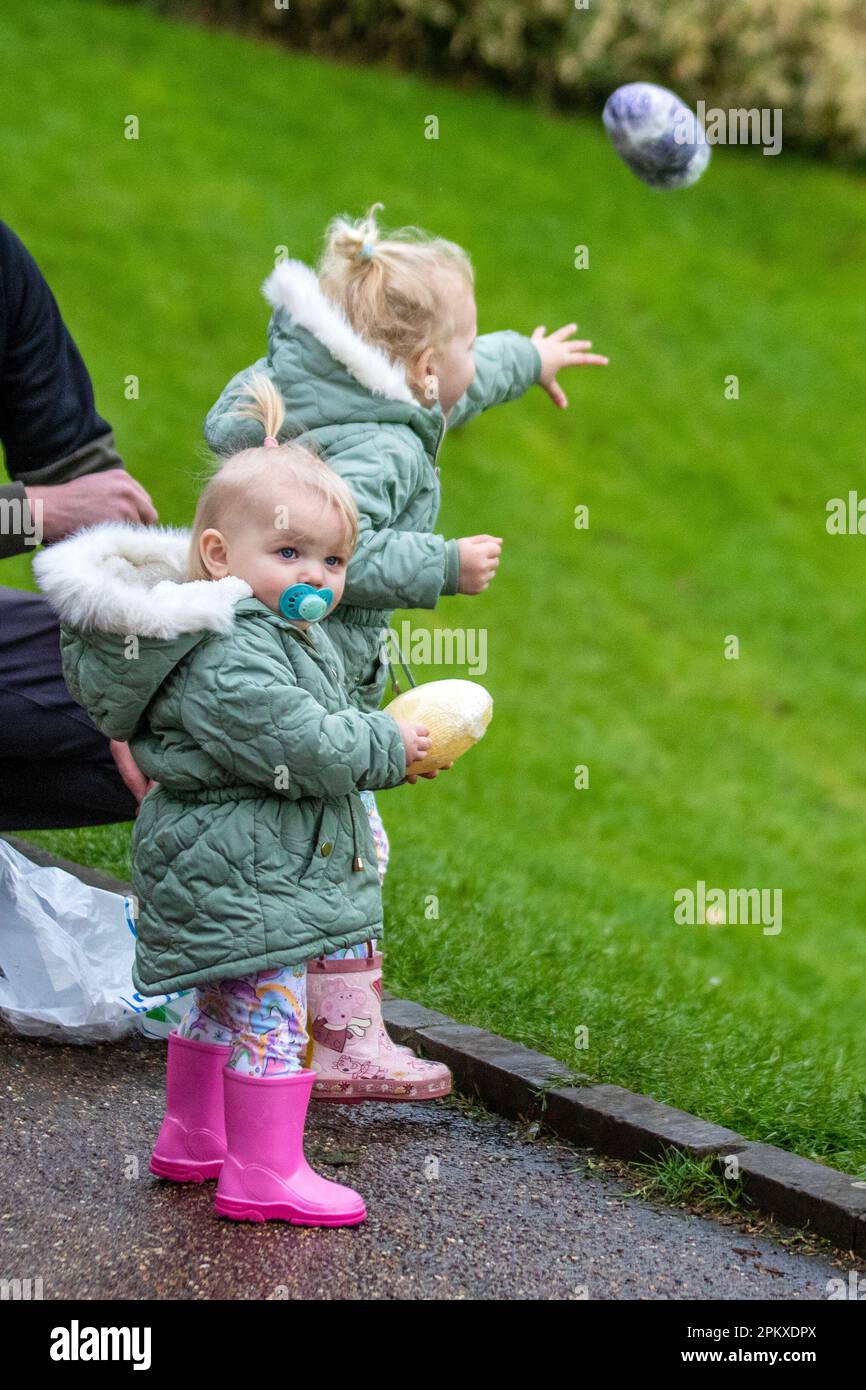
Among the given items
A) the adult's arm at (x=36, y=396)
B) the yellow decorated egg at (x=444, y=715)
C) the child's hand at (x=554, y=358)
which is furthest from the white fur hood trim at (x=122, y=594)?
the child's hand at (x=554, y=358)

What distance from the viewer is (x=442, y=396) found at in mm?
4191

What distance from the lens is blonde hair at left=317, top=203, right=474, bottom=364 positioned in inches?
159

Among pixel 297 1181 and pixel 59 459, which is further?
pixel 59 459

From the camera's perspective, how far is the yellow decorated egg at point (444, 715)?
3604 millimetres

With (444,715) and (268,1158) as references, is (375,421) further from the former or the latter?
(268,1158)

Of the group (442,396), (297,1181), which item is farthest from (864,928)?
(297,1181)

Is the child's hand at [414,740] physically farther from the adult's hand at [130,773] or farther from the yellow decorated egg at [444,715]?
the adult's hand at [130,773]

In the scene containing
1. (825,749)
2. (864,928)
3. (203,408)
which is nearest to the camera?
(864,928)

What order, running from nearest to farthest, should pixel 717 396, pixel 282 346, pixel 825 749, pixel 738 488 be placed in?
pixel 282 346
pixel 825 749
pixel 738 488
pixel 717 396

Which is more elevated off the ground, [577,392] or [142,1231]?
[577,392]

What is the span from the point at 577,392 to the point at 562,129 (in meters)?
3.75

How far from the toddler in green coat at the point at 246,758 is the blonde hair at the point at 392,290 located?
791 millimetres

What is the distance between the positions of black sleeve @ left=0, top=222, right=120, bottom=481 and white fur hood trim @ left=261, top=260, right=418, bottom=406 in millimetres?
980

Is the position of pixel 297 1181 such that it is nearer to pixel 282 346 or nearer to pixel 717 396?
pixel 282 346
